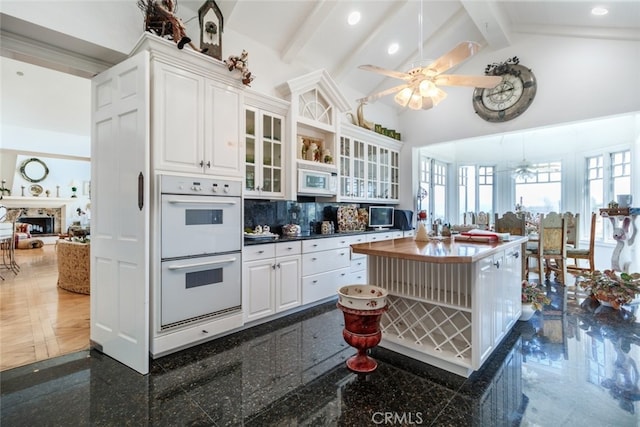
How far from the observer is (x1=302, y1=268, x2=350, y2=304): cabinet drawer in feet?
11.3

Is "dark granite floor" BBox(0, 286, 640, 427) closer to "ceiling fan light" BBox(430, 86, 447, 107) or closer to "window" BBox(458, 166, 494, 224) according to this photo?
"ceiling fan light" BBox(430, 86, 447, 107)

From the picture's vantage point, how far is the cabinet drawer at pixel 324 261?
11.3ft

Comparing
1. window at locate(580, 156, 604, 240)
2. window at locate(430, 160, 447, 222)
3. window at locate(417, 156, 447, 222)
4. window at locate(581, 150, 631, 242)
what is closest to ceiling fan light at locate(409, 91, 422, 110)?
window at locate(417, 156, 447, 222)

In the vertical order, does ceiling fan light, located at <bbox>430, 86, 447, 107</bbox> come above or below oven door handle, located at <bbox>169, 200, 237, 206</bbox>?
above

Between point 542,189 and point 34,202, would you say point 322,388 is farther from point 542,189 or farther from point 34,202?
point 34,202

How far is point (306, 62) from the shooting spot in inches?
163

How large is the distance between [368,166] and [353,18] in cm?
207

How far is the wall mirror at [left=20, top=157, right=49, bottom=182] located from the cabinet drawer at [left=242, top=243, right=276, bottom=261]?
33.9 ft

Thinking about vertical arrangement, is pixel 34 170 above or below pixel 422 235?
above

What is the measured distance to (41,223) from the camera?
9.74 m

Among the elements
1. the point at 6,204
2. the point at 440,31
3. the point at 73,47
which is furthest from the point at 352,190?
the point at 6,204

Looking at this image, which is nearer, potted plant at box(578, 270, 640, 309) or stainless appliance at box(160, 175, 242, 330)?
stainless appliance at box(160, 175, 242, 330)

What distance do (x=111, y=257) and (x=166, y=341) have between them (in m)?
0.80

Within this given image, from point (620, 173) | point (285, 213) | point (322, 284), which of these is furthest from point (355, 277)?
point (620, 173)
